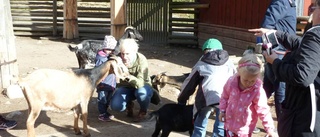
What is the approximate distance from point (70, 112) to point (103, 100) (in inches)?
28.7

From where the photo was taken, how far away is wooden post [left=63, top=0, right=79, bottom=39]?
15638mm

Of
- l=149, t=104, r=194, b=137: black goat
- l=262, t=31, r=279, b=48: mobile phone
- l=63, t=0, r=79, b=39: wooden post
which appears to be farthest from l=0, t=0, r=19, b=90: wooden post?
l=63, t=0, r=79, b=39: wooden post

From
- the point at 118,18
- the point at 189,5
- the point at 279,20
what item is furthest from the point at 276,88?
the point at 189,5

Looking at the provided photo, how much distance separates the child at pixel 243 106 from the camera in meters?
4.13

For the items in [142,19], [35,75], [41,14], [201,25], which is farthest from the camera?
[41,14]

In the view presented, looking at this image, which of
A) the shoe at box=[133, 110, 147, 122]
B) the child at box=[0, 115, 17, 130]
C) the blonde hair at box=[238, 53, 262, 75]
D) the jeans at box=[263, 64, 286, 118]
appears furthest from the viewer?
the shoe at box=[133, 110, 147, 122]

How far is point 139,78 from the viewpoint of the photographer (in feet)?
20.3

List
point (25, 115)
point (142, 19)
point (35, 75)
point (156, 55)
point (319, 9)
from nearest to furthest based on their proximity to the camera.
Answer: point (319, 9)
point (35, 75)
point (25, 115)
point (156, 55)
point (142, 19)

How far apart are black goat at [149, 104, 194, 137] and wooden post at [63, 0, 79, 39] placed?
35.9ft

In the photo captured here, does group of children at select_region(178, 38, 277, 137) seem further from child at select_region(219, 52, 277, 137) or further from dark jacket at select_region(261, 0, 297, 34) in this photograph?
dark jacket at select_region(261, 0, 297, 34)

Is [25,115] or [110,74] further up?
[110,74]

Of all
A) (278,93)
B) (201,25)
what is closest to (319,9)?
(278,93)

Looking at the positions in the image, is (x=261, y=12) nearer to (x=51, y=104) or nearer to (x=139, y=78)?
(x=139, y=78)

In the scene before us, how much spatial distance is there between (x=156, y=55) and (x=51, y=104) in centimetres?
768
